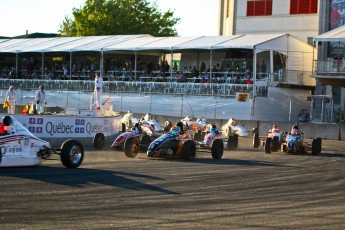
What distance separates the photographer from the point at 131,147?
2197 centimetres

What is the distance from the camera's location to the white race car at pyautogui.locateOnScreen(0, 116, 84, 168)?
54.4 feet

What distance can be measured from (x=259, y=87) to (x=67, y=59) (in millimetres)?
22481

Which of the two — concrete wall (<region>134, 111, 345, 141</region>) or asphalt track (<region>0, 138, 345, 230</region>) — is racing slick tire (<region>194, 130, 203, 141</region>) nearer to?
asphalt track (<region>0, 138, 345, 230</region>)

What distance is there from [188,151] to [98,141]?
4.86 m

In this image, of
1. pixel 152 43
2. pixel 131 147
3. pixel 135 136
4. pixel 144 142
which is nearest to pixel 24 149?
pixel 131 147

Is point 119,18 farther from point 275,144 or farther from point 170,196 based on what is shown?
point 170,196

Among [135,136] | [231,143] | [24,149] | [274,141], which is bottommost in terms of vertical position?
[231,143]

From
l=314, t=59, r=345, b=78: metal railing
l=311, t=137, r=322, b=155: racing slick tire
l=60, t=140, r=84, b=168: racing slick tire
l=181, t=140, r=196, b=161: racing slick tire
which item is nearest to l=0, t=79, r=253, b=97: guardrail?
l=314, t=59, r=345, b=78: metal railing

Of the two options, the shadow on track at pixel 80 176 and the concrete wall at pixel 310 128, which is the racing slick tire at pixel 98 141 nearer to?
the shadow on track at pixel 80 176

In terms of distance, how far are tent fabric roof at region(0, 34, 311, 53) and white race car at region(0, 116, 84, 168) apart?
23484 millimetres

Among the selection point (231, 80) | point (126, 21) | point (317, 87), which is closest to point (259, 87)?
point (231, 80)

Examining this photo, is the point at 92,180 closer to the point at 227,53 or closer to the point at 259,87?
the point at 259,87

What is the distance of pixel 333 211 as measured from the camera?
1302 centimetres

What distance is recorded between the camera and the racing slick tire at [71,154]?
17641mm
